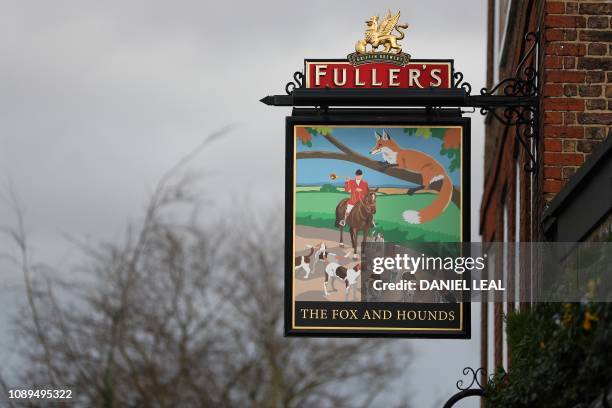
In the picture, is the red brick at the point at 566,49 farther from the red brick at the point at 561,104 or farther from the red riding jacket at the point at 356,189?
the red riding jacket at the point at 356,189

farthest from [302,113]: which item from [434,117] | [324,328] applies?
[324,328]

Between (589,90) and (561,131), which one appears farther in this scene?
(589,90)

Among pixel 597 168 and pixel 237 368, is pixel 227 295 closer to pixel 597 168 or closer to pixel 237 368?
pixel 237 368

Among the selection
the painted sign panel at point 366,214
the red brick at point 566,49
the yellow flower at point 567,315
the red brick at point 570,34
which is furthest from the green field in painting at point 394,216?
the yellow flower at point 567,315

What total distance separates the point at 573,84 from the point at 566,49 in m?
0.30

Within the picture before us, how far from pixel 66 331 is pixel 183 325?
1.32 meters

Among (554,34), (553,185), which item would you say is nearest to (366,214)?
(553,185)

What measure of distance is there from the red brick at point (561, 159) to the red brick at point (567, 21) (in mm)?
1065

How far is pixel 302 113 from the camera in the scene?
11.3 meters

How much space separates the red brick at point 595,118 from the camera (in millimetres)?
11023

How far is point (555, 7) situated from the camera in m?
11.2

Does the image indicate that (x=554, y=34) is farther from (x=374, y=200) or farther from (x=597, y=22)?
(x=374, y=200)

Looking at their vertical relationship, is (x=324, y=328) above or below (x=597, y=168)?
below

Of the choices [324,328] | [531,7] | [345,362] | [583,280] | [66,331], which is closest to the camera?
[583,280]
